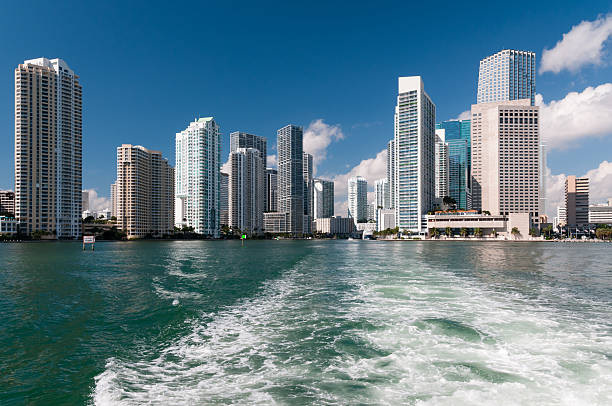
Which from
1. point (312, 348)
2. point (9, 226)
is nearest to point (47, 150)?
point (9, 226)

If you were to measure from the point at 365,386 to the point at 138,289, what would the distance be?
24354 millimetres

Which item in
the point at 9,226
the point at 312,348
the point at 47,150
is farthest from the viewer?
the point at 47,150

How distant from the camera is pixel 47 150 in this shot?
17712 cm

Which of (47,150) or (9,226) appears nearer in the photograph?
(9,226)

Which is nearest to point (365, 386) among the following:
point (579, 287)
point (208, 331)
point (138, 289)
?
point (208, 331)

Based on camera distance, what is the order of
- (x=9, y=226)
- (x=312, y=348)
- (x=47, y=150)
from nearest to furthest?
(x=312, y=348), (x=9, y=226), (x=47, y=150)

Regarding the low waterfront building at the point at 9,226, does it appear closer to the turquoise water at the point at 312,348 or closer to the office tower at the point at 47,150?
the office tower at the point at 47,150

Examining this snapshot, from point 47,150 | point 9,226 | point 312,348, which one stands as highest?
point 47,150

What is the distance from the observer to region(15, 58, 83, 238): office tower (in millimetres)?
170375

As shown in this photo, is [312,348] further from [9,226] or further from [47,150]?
[47,150]

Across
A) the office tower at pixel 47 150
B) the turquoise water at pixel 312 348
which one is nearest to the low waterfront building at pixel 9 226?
the office tower at pixel 47 150

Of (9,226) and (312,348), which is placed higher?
(312,348)

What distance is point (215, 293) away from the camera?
85.5 feet

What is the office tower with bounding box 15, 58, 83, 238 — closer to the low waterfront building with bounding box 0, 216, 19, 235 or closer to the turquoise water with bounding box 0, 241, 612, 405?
the low waterfront building with bounding box 0, 216, 19, 235
